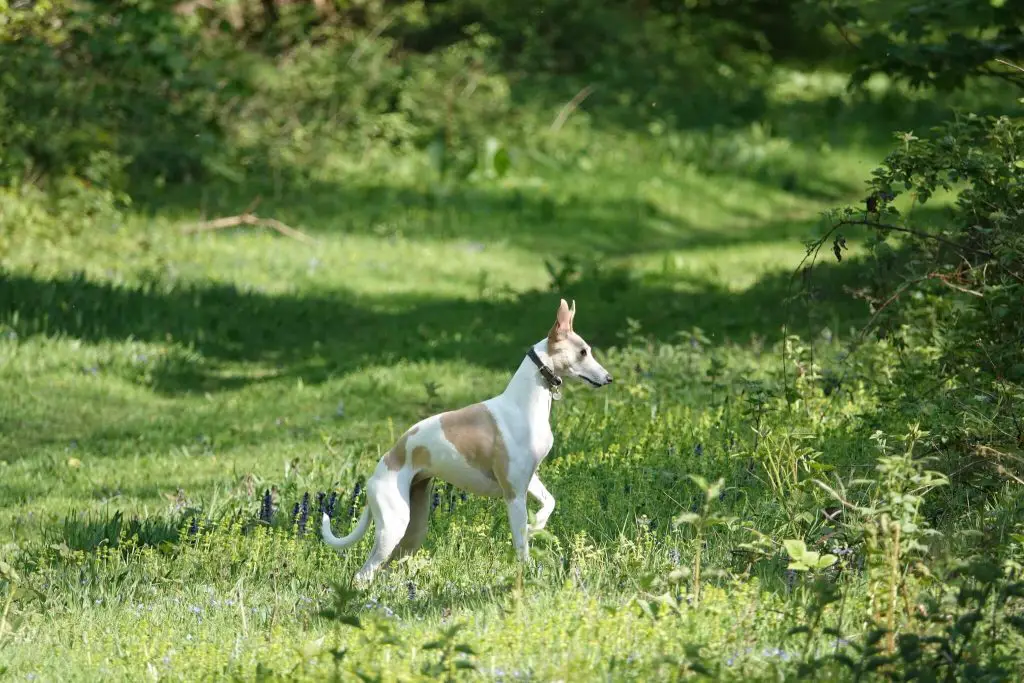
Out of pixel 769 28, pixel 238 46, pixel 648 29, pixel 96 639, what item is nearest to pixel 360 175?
pixel 238 46

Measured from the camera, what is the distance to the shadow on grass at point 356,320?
1057cm

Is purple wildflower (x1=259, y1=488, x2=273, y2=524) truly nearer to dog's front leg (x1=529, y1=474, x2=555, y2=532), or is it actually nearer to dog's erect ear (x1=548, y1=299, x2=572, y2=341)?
dog's front leg (x1=529, y1=474, x2=555, y2=532)

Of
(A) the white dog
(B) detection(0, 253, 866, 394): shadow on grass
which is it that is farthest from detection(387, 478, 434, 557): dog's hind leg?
(B) detection(0, 253, 866, 394): shadow on grass

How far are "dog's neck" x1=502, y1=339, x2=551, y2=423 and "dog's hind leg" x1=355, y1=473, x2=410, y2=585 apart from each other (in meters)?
0.53

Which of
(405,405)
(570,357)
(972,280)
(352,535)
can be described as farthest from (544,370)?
(405,405)

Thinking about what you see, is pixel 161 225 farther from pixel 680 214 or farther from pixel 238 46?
pixel 680 214

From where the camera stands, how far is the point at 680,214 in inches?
679

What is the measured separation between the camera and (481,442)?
5.41m

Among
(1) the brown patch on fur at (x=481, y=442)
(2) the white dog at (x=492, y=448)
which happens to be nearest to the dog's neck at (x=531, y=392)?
(2) the white dog at (x=492, y=448)

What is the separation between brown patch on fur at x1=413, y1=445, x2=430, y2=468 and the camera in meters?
5.45

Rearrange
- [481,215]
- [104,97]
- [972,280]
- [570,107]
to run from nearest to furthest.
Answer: [972,280] < [104,97] < [481,215] < [570,107]

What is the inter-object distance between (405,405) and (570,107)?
35.1 ft

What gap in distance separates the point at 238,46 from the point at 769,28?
31.4 feet

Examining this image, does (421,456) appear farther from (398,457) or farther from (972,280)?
(972,280)
